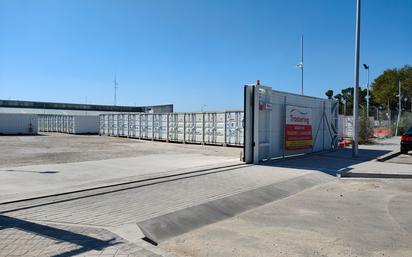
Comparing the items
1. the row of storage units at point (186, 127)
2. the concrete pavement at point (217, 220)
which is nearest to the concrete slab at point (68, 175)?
the concrete pavement at point (217, 220)

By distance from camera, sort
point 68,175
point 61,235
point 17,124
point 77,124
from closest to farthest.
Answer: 1. point 61,235
2. point 68,175
3. point 17,124
4. point 77,124

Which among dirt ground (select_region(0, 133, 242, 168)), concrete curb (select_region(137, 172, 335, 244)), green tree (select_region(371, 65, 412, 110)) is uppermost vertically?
green tree (select_region(371, 65, 412, 110))

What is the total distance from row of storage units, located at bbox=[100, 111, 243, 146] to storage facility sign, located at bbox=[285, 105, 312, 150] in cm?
650

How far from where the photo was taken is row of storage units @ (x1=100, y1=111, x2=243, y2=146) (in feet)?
84.2

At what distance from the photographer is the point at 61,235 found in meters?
5.54

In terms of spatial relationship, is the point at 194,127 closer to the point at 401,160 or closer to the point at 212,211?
the point at 401,160

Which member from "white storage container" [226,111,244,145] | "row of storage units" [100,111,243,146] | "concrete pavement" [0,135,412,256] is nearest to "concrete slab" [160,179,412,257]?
"concrete pavement" [0,135,412,256]

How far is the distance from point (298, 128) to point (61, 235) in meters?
13.9

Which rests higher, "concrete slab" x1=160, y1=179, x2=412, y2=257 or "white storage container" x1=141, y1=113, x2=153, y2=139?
"white storage container" x1=141, y1=113, x2=153, y2=139

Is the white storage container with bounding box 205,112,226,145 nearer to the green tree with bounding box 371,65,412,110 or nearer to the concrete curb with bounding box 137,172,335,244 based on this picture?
the concrete curb with bounding box 137,172,335,244

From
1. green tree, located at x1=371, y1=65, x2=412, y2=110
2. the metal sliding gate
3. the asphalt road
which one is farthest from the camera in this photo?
green tree, located at x1=371, y1=65, x2=412, y2=110

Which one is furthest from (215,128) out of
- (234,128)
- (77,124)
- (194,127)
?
(77,124)

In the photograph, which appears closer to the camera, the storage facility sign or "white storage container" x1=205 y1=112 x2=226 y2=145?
the storage facility sign

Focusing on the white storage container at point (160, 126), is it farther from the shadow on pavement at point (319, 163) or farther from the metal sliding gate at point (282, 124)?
the shadow on pavement at point (319, 163)
